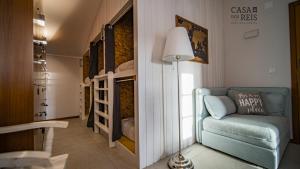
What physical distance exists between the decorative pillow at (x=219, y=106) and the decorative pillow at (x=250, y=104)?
0.12 m

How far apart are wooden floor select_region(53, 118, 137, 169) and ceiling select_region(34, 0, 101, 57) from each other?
Result: 228 cm

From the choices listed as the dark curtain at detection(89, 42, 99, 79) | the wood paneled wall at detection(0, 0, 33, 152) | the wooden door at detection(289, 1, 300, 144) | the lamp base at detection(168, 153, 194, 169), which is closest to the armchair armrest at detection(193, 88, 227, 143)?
the lamp base at detection(168, 153, 194, 169)

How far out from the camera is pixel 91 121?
3344 mm

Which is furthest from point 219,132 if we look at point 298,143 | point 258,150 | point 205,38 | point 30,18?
point 30,18

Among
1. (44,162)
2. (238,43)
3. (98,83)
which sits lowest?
(44,162)

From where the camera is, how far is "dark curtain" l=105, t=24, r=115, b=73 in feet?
7.93

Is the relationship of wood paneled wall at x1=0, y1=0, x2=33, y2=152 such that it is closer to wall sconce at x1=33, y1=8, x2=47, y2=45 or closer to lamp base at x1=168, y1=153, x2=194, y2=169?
wall sconce at x1=33, y1=8, x2=47, y2=45

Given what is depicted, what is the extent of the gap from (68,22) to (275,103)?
14.1 ft

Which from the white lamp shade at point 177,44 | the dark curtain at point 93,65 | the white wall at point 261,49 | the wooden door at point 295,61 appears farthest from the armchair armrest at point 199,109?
the dark curtain at point 93,65

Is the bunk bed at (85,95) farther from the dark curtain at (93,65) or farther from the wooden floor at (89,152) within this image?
the wooden floor at (89,152)

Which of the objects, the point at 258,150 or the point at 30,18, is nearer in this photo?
the point at 30,18

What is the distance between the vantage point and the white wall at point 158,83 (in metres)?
1.65

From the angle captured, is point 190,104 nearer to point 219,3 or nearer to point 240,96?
point 240,96

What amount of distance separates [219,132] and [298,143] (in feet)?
4.81
